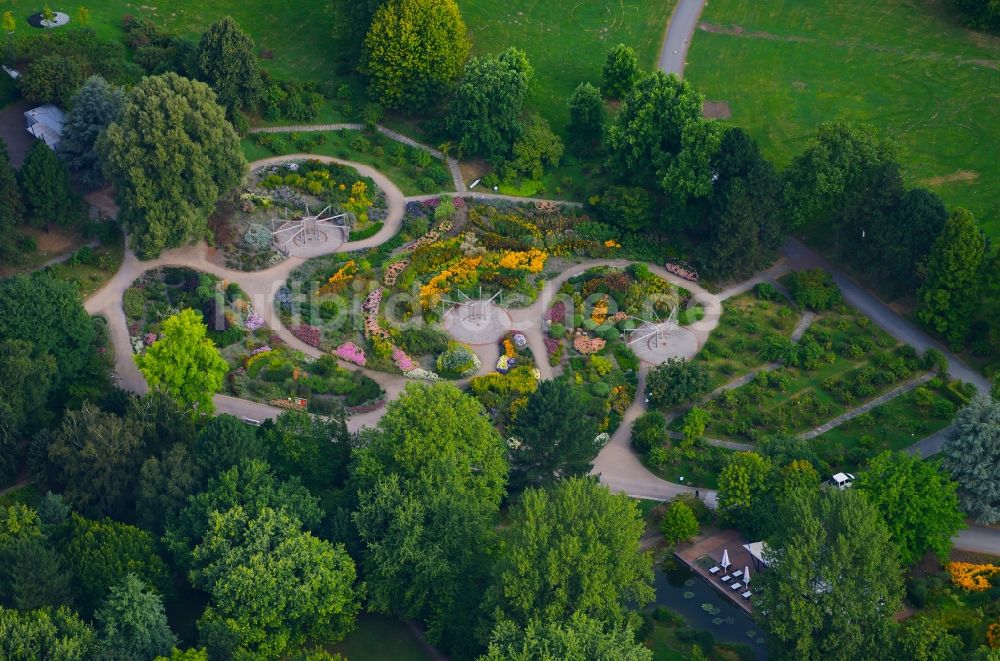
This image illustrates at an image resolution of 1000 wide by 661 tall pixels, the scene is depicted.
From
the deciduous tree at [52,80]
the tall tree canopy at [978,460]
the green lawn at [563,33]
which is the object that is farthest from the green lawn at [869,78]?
the deciduous tree at [52,80]

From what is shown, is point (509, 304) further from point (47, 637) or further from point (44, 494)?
point (47, 637)

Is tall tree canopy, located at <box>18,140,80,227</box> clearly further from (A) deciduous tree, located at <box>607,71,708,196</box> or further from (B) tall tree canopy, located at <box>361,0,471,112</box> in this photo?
(A) deciduous tree, located at <box>607,71,708,196</box>

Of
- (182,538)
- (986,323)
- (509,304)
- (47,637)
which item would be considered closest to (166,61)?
(509,304)

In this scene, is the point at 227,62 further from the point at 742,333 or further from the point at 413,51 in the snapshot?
the point at 742,333

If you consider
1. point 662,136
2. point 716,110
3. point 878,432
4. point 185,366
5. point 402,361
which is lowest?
point 402,361

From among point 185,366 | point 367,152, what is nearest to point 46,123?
point 367,152

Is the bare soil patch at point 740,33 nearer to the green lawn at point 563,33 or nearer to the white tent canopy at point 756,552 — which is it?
the green lawn at point 563,33
